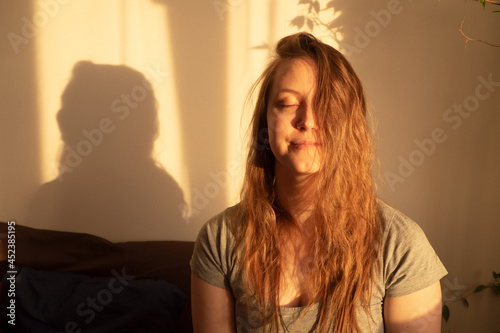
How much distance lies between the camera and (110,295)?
1620 millimetres

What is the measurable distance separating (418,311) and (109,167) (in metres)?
1.34

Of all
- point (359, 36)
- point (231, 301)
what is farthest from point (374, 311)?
point (359, 36)

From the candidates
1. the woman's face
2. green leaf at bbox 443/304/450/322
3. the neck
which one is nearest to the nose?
the woman's face

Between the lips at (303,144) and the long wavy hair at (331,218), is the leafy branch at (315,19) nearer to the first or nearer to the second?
the long wavy hair at (331,218)

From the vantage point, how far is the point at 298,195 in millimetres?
1193

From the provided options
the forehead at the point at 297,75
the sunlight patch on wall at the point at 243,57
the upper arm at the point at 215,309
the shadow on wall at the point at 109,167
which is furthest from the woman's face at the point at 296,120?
the shadow on wall at the point at 109,167

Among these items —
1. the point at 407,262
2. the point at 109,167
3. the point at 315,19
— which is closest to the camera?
the point at 407,262

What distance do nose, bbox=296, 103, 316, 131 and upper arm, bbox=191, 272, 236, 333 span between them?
479 mm

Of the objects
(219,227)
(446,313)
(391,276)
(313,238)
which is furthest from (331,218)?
(446,313)

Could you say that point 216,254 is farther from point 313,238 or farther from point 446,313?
point 446,313

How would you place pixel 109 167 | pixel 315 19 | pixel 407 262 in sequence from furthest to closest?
pixel 109 167 < pixel 315 19 < pixel 407 262

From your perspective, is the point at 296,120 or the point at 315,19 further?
the point at 315,19

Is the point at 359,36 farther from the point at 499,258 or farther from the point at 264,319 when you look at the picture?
the point at 264,319

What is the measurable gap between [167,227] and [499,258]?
1.38 meters
